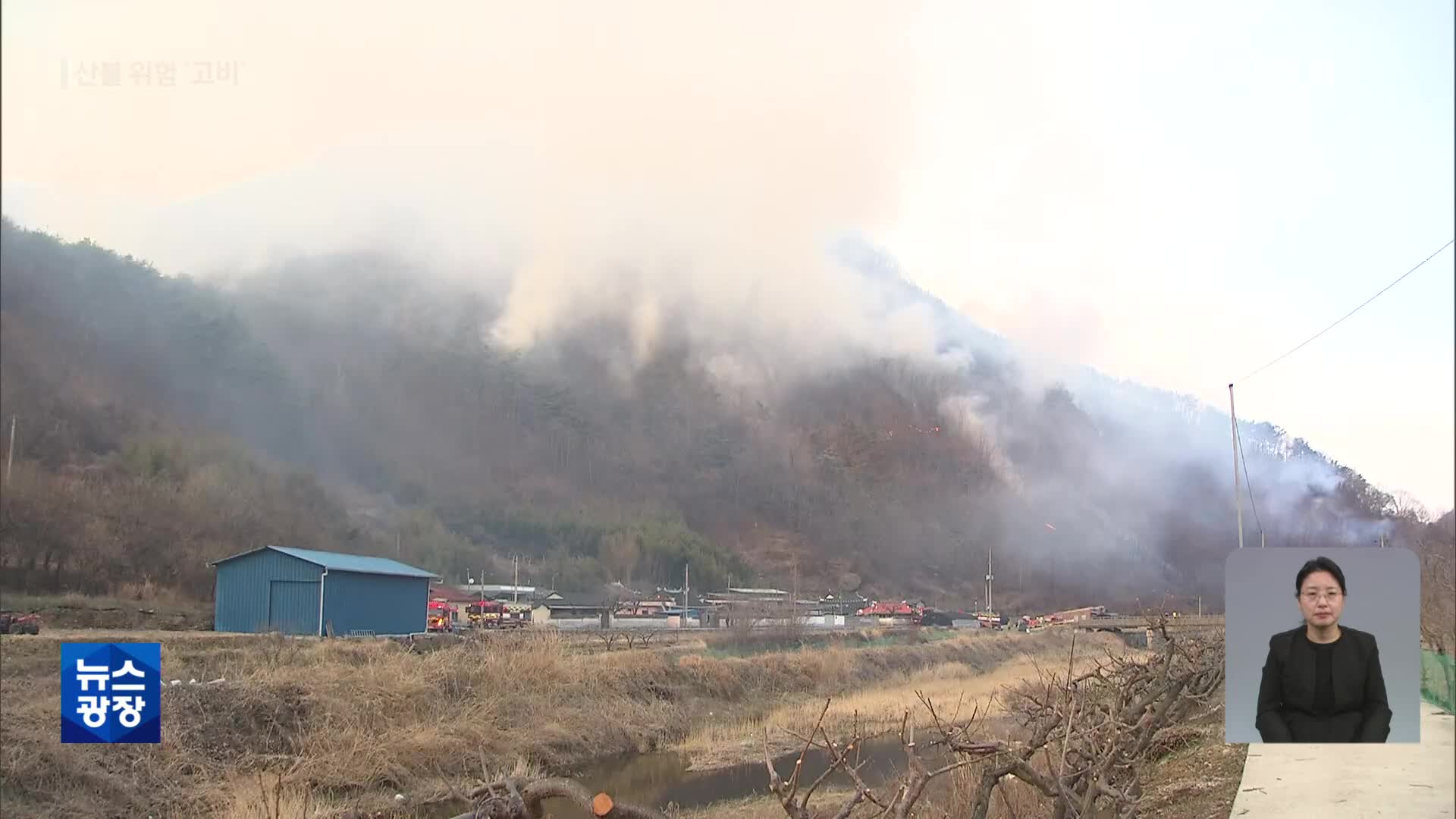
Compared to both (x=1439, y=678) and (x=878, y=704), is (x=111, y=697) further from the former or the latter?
(x=878, y=704)

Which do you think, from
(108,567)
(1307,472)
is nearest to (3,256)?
(108,567)

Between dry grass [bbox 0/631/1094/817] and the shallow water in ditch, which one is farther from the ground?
dry grass [bbox 0/631/1094/817]

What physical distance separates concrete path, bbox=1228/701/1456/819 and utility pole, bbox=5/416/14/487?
53.0 meters

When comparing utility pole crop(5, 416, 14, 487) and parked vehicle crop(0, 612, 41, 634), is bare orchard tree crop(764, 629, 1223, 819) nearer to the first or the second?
parked vehicle crop(0, 612, 41, 634)

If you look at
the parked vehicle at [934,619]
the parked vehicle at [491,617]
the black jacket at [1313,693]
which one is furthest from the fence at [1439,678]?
the parked vehicle at [934,619]

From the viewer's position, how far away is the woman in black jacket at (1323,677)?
5965 mm

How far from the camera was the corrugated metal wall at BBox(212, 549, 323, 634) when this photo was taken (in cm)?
3303

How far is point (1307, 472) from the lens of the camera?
49.8 ft

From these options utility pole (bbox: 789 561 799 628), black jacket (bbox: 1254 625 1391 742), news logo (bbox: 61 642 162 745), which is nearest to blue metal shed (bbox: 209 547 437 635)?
news logo (bbox: 61 642 162 745)

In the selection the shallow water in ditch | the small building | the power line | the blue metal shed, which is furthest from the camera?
the small building

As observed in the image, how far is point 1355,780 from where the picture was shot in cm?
1078

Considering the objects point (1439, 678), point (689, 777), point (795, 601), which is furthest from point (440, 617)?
point (1439, 678)

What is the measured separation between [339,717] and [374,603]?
45.3 feet

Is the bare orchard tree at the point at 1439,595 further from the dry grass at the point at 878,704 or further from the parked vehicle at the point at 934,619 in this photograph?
the parked vehicle at the point at 934,619
